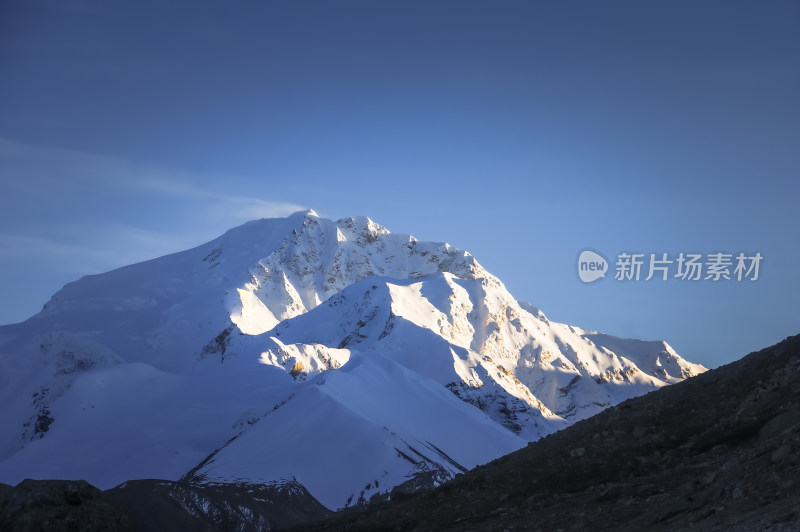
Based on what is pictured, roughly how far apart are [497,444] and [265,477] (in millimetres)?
43075

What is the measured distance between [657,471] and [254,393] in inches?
4635

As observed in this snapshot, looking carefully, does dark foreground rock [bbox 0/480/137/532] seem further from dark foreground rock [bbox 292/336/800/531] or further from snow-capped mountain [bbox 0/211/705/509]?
snow-capped mountain [bbox 0/211/705/509]

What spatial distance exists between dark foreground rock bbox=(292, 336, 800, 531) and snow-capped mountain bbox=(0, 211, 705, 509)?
49688 mm

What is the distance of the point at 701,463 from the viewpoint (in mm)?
19562

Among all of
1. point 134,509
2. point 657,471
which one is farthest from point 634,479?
point 134,509

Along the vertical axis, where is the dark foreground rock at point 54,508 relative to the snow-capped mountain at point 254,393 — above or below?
below

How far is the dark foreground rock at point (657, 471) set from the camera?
15594 mm

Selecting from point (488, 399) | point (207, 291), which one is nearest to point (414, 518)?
point (488, 399)

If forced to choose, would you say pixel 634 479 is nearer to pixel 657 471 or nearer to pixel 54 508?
pixel 657 471

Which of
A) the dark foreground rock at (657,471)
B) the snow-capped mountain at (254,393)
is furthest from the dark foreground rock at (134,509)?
the snow-capped mountain at (254,393)

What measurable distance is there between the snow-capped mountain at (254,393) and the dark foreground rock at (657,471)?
4969 cm

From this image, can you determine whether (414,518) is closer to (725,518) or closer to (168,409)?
(725,518)

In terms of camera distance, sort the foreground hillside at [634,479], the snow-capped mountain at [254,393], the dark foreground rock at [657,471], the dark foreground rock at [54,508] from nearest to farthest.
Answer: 1. the dark foreground rock at [657,471]
2. the foreground hillside at [634,479]
3. the dark foreground rock at [54,508]
4. the snow-capped mountain at [254,393]

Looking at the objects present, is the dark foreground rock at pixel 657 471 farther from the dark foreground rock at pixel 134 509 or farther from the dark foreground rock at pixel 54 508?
the dark foreground rock at pixel 134 509
